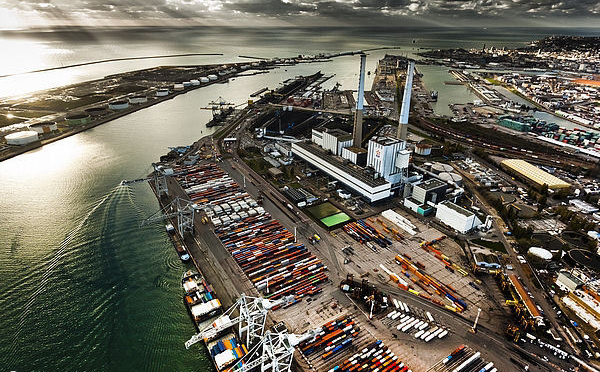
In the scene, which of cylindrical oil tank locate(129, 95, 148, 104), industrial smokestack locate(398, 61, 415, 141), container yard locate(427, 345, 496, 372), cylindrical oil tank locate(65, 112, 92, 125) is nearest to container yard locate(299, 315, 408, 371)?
container yard locate(427, 345, 496, 372)

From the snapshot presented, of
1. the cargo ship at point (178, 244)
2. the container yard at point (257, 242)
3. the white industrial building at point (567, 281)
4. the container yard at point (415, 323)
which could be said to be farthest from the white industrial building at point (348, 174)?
the cargo ship at point (178, 244)

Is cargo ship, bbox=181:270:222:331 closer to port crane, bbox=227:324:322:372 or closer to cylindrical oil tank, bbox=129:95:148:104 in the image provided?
port crane, bbox=227:324:322:372

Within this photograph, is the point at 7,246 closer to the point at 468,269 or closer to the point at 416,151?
the point at 468,269

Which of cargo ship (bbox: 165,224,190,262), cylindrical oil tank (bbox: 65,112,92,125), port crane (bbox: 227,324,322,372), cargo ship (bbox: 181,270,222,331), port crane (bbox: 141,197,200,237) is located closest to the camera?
port crane (bbox: 227,324,322,372)

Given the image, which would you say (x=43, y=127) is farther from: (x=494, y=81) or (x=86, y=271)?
(x=494, y=81)

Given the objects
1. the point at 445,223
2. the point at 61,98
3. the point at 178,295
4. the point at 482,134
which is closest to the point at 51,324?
the point at 178,295

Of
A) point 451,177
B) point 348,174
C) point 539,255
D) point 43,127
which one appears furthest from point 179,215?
point 43,127
